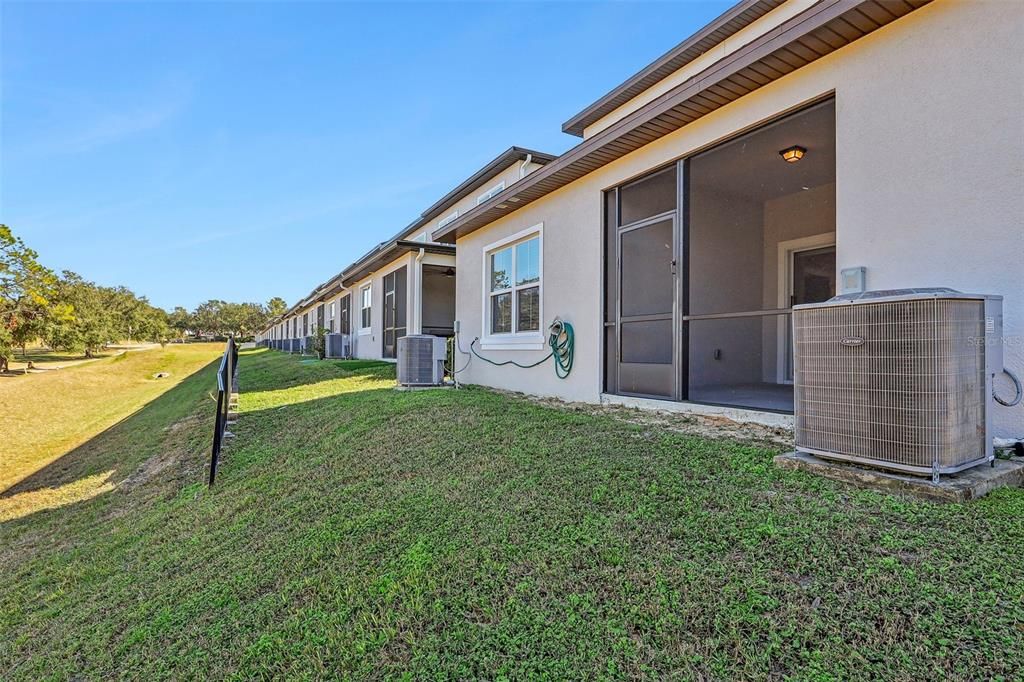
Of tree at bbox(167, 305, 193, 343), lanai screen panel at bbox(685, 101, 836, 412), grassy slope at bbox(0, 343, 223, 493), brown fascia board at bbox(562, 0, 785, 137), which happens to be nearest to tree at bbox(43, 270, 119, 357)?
grassy slope at bbox(0, 343, 223, 493)

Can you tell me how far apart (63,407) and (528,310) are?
18.1m

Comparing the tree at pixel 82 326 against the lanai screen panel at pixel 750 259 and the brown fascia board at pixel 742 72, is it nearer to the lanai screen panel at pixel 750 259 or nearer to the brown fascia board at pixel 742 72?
the brown fascia board at pixel 742 72

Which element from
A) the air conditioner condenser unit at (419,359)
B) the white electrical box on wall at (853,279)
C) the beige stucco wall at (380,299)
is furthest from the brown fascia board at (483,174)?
the white electrical box on wall at (853,279)

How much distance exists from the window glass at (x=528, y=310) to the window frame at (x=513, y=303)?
0.04m

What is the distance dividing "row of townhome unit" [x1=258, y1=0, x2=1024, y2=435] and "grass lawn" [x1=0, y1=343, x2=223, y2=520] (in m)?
6.71

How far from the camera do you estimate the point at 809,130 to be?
5.00 meters

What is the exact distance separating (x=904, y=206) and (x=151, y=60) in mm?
16477

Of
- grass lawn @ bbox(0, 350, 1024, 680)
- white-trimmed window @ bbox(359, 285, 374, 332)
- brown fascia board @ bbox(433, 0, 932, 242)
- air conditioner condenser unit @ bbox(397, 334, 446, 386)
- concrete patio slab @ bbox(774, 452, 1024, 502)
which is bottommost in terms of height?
grass lawn @ bbox(0, 350, 1024, 680)

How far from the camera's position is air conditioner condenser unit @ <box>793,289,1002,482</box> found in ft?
8.27

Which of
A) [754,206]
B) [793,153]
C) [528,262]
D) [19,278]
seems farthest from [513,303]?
[19,278]

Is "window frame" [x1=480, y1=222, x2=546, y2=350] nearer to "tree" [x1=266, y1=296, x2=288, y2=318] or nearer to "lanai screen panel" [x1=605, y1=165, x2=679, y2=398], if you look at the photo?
"lanai screen panel" [x1=605, y1=165, x2=679, y2=398]

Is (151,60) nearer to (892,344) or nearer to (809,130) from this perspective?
(809,130)

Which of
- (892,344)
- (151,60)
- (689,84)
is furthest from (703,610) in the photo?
(151,60)

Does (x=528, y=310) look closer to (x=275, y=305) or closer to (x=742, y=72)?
(x=742, y=72)
